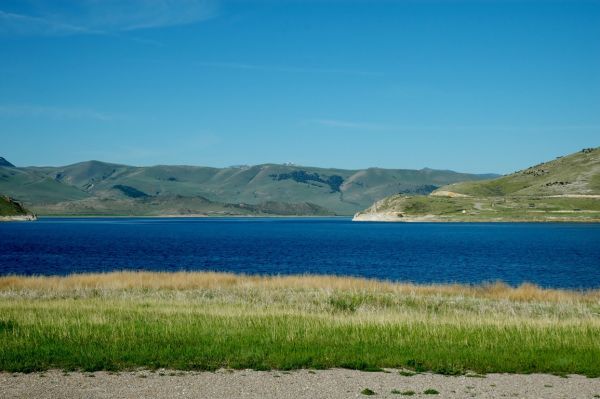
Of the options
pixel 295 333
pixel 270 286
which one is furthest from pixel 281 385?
pixel 270 286

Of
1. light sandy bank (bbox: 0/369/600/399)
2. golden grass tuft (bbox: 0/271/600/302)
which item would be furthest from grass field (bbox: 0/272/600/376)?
golden grass tuft (bbox: 0/271/600/302)

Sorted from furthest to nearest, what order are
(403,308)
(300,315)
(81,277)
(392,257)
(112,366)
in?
(392,257) → (81,277) → (403,308) → (300,315) → (112,366)

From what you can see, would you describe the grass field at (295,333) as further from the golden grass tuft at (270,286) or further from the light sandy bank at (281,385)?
the golden grass tuft at (270,286)

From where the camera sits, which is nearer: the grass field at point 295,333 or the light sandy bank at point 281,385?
the light sandy bank at point 281,385

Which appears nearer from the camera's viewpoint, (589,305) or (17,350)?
(17,350)

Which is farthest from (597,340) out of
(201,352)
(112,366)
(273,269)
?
(273,269)

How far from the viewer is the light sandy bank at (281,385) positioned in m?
18.2

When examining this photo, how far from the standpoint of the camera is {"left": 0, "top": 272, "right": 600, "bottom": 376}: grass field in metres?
21.8

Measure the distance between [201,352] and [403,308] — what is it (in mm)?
18551

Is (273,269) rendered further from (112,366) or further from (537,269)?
(112,366)

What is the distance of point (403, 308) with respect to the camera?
3875 cm

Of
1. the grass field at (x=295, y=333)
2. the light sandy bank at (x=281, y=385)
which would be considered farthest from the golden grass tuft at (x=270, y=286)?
the light sandy bank at (x=281, y=385)

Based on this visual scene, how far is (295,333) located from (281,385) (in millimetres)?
7290

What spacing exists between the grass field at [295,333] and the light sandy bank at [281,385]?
35.4 inches
